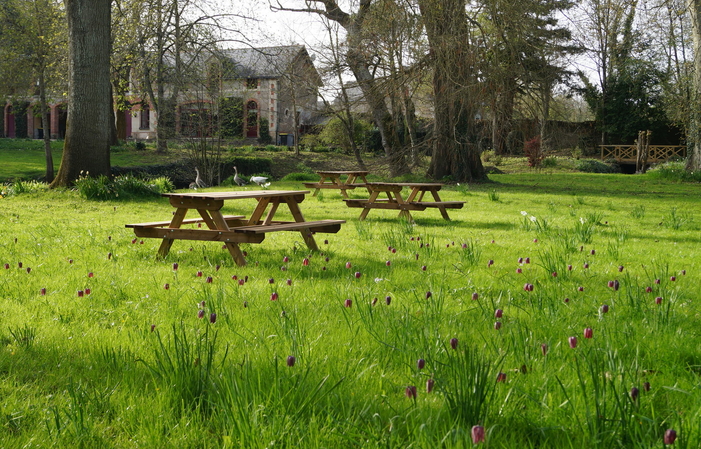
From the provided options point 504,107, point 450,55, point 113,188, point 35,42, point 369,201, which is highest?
point 35,42

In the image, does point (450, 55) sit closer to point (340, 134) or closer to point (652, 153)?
point (340, 134)

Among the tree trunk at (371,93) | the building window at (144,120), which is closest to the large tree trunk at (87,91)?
the tree trunk at (371,93)

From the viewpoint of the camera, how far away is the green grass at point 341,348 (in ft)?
7.21

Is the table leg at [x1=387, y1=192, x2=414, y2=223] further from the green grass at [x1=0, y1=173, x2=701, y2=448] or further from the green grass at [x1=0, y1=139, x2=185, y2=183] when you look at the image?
the green grass at [x1=0, y1=139, x2=185, y2=183]

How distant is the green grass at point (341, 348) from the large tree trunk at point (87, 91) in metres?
7.50

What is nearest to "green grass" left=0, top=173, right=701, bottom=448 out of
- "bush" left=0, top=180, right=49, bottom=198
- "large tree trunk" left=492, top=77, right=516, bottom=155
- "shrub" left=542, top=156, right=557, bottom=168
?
"bush" left=0, top=180, right=49, bottom=198

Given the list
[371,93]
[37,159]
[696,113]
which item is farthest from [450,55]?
[37,159]

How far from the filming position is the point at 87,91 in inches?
556

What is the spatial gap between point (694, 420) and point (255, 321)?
91.9 inches

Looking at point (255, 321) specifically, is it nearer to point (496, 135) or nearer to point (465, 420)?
point (465, 420)

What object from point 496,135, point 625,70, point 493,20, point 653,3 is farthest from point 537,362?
point 625,70

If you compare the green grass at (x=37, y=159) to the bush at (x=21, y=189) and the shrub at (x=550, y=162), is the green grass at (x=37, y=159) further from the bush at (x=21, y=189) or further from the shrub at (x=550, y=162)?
the shrub at (x=550, y=162)

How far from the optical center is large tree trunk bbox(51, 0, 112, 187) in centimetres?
1382

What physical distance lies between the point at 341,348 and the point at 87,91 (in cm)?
1262
